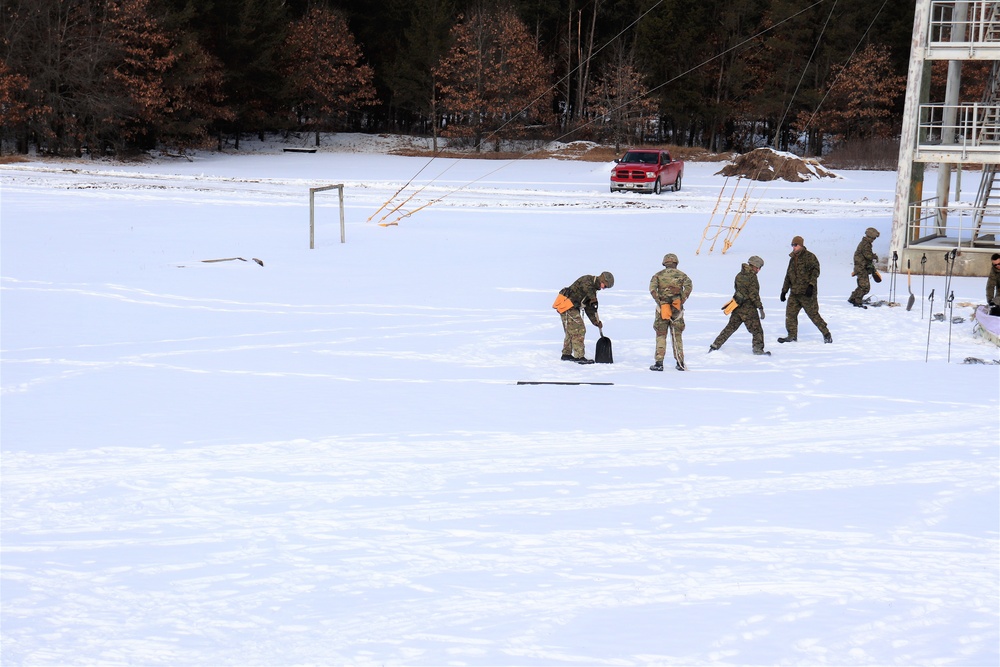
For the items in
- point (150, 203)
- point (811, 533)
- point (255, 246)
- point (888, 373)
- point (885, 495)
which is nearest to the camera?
point (811, 533)

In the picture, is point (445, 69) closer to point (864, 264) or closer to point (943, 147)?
point (943, 147)

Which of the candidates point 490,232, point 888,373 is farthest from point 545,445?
point 490,232

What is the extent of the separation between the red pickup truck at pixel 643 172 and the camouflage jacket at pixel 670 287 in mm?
24606

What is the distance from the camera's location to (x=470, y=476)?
10047 mm

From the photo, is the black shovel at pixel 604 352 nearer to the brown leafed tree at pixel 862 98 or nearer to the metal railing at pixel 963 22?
the metal railing at pixel 963 22

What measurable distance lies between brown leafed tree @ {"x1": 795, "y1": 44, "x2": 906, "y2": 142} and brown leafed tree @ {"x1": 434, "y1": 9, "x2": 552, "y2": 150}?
1551 centimetres

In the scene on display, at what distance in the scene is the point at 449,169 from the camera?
167 feet

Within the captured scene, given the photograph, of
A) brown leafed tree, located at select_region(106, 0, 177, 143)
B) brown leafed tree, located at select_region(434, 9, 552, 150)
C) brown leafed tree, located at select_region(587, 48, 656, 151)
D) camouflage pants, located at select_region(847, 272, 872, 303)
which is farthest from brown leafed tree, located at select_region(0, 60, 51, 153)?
camouflage pants, located at select_region(847, 272, 872, 303)

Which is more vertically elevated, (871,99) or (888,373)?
(871,99)

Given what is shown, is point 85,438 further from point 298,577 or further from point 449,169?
point 449,169

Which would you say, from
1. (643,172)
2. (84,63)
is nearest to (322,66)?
(84,63)

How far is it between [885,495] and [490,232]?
62.7 ft

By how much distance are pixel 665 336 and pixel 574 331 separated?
46.7 inches

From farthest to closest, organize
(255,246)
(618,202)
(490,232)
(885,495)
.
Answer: (618,202) → (490,232) → (255,246) → (885,495)
